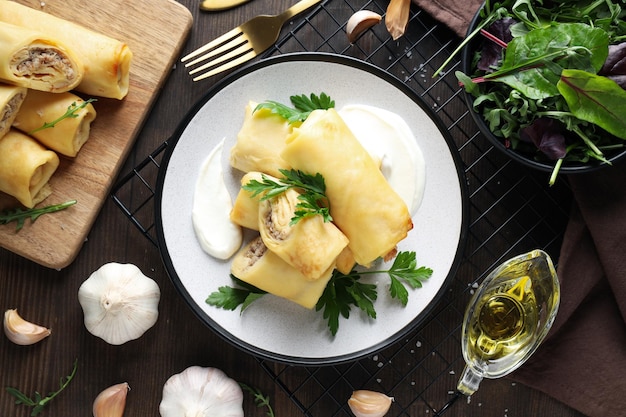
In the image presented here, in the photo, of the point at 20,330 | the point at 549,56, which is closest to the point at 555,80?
the point at 549,56

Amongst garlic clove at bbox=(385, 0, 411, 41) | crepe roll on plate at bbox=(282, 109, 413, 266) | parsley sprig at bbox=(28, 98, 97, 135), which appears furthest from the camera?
garlic clove at bbox=(385, 0, 411, 41)

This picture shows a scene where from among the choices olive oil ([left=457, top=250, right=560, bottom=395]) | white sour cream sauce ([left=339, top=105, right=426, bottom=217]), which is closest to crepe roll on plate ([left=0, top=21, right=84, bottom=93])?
white sour cream sauce ([left=339, top=105, right=426, bottom=217])

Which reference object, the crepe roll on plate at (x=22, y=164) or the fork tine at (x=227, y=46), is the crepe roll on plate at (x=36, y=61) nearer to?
the crepe roll on plate at (x=22, y=164)

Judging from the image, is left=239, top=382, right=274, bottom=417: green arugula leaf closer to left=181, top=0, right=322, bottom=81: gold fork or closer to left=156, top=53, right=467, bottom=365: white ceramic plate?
left=156, top=53, right=467, bottom=365: white ceramic plate

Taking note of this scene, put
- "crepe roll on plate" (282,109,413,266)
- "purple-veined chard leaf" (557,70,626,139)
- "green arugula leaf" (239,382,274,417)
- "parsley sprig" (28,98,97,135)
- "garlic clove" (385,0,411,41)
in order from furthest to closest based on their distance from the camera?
"green arugula leaf" (239,382,274,417) → "garlic clove" (385,0,411,41) → "parsley sprig" (28,98,97,135) → "crepe roll on plate" (282,109,413,266) → "purple-veined chard leaf" (557,70,626,139)

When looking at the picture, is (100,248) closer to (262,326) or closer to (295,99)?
(262,326)
